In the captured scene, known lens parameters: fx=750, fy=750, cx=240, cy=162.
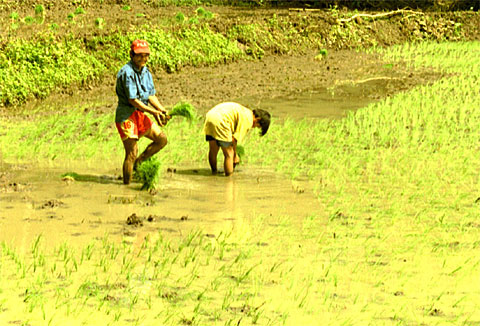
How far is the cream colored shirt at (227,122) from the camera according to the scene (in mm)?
6660

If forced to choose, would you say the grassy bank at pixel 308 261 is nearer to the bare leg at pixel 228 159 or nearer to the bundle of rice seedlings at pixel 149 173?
the bare leg at pixel 228 159

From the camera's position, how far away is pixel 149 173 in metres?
6.13

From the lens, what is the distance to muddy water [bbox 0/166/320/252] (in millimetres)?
5051

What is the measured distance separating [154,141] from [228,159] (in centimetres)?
70

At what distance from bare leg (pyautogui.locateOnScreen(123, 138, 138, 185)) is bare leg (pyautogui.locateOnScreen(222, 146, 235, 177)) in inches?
33.0

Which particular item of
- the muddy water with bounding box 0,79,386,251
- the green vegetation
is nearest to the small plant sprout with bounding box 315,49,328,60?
the green vegetation

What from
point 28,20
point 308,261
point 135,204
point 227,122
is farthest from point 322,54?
point 308,261

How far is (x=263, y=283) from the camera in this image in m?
4.14

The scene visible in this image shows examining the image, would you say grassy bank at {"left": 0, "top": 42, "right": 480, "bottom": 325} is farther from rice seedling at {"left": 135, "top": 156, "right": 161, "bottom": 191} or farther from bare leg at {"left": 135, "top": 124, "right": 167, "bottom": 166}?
rice seedling at {"left": 135, "top": 156, "right": 161, "bottom": 191}

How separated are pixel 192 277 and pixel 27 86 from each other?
276 inches

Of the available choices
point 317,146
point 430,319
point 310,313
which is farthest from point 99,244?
point 317,146

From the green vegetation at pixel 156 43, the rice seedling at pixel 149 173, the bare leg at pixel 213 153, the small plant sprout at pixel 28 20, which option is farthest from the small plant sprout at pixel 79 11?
the rice seedling at pixel 149 173

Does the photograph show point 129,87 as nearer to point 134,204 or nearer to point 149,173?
point 149,173

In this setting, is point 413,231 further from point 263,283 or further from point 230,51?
point 230,51
